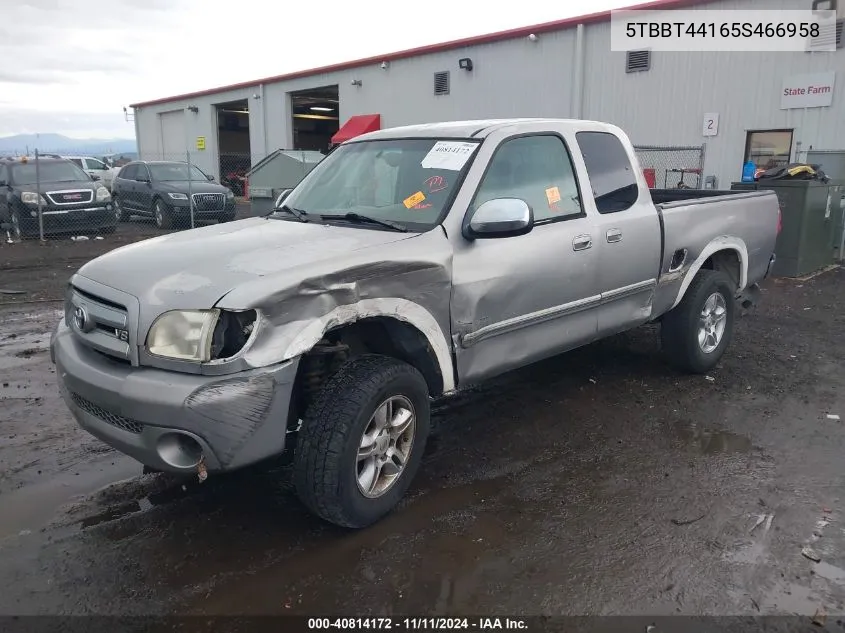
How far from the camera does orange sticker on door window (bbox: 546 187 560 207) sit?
4.21 m

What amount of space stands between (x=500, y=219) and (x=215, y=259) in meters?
1.43

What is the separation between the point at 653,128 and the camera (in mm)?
15625

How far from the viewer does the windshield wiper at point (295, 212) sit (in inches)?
161

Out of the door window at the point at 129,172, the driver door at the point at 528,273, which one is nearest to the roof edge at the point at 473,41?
the door window at the point at 129,172

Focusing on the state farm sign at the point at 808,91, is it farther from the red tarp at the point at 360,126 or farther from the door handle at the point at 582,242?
the red tarp at the point at 360,126

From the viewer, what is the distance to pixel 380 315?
3.21 metres

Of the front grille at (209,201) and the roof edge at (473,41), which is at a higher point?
the roof edge at (473,41)

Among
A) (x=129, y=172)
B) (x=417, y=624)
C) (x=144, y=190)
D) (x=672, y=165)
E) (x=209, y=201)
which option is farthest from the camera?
(x=129, y=172)

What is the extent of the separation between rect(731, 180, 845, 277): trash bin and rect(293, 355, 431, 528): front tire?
8626mm

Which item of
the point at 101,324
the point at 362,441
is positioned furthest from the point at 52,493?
the point at 362,441

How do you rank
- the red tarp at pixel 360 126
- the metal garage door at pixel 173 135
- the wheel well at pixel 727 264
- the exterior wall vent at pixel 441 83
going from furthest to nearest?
the metal garage door at pixel 173 135, the red tarp at pixel 360 126, the exterior wall vent at pixel 441 83, the wheel well at pixel 727 264

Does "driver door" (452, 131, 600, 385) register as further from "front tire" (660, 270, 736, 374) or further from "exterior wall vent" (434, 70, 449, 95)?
"exterior wall vent" (434, 70, 449, 95)

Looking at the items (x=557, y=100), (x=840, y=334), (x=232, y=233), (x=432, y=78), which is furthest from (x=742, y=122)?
(x=232, y=233)

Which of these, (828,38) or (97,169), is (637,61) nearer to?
(828,38)
